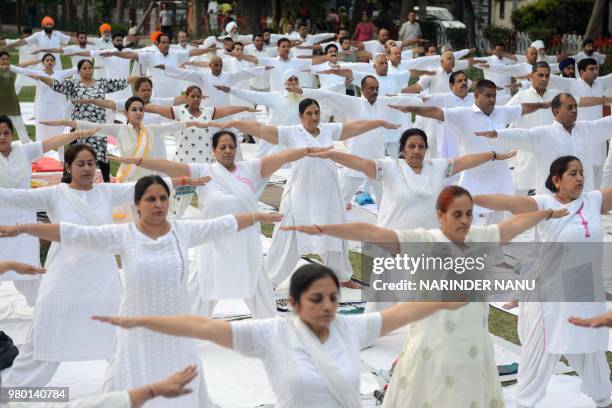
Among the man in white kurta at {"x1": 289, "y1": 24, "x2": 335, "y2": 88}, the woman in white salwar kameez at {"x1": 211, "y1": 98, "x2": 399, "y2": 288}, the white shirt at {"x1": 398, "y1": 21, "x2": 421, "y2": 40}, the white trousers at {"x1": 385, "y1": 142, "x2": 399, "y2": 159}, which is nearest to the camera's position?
the woman in white salwar kameez at {"x1": 211, "y1": 98, "x2": 399, "y2": 288}

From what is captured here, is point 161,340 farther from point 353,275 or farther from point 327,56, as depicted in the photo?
point 327,56

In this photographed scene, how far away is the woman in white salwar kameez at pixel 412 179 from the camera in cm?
763

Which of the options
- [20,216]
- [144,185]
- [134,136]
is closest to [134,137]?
[134,136]

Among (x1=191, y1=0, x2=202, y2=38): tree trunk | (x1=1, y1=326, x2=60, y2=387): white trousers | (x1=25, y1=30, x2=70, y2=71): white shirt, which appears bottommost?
(x1=1, y1=326, x2=60, y2=387): white trousers

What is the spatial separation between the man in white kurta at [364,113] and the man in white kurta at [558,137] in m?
1.86

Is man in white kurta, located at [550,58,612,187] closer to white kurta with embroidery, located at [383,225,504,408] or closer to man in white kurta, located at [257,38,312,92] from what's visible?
man in white kurta, located at [257,38,312,92]

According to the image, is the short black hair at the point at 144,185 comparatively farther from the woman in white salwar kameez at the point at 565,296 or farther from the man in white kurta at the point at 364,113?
the man in white kurta at the point at 364,113

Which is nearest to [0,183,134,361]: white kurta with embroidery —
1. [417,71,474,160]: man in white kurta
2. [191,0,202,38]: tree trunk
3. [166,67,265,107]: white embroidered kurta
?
[417,71,474,160]: man in white kurta

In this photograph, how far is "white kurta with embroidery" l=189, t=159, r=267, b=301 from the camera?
7.59 meters

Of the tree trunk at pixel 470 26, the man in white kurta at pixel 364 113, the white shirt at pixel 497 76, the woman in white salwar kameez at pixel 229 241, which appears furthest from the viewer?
the tree trunk at pixel 470 26

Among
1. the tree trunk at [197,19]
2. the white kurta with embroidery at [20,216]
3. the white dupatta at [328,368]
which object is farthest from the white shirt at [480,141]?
the tree trunk at [197,19]

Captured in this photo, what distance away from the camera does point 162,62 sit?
17.5 m

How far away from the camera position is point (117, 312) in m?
6.71

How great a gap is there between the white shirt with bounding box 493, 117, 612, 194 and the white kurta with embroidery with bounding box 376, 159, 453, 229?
1014mm
